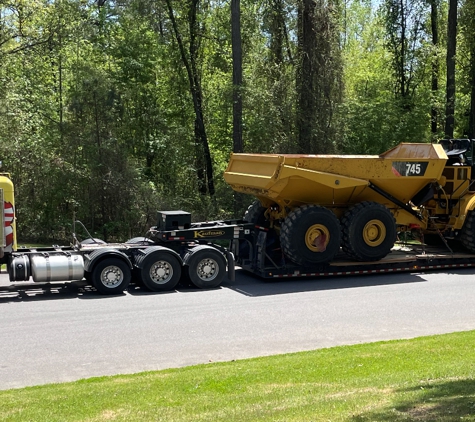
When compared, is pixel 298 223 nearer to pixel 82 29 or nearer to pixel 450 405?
pixel 450 405

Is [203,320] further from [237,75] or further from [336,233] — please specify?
[237,75]

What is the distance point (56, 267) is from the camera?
42.7 ft

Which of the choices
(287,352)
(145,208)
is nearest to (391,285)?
(287,352)

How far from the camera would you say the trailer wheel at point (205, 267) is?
14062 mm

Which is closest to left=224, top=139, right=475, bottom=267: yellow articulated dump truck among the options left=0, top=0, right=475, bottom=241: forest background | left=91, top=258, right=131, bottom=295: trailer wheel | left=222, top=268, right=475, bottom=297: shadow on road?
left=222, top=268, right=475, bottom=297: shadow on road

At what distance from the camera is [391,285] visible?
1470cm

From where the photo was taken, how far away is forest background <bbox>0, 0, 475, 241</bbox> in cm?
2300

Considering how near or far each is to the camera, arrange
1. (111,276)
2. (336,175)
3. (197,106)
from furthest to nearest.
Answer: (197,106) < (336,175) < (111,276)

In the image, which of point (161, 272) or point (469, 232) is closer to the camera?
point (161, 272)

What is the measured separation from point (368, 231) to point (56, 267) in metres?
6.81

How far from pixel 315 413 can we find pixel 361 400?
2.05 ft

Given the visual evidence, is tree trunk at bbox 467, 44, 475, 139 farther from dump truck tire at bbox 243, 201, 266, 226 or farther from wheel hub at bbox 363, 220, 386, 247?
dump truck tire at bbox 243, 201, 266, 226

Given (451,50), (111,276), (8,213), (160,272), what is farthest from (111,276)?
(451,50)

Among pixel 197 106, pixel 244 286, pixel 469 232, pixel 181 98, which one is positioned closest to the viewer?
pixel 244 286
